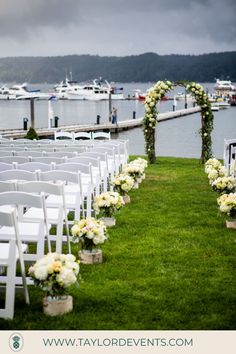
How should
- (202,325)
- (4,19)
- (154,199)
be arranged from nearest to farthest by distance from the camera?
1. (202,325)
2. (4,19)
3. (154,199)

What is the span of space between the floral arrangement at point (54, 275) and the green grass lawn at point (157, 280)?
256mm

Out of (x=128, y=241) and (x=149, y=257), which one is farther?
(x=128, y=241)

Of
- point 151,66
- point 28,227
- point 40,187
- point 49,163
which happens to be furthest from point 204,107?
point 151,66

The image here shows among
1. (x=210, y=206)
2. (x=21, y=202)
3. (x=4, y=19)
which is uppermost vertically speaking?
(x=4, y=19)

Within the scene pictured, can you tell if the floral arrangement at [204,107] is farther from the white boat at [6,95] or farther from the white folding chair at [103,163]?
the white boat at [6,95]

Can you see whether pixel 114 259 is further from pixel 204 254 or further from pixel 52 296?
pixel 52 296

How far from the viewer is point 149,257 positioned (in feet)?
21.1

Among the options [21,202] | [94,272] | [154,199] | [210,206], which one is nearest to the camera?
[21,202]

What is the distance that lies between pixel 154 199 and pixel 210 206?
1.13 metres

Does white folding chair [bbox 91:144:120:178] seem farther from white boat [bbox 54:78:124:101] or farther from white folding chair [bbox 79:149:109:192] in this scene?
white boat [bbox 54:78:124:101]
